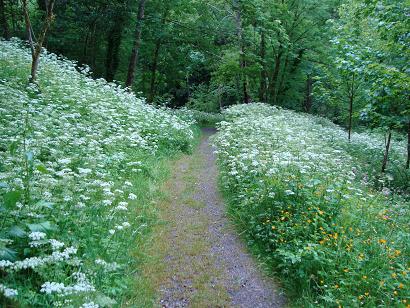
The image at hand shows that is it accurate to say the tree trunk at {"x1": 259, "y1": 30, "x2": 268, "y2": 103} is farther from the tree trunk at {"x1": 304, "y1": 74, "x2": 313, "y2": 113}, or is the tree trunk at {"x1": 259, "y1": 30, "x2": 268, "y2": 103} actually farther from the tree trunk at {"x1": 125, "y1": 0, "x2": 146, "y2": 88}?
the tree trunk at {"x1": 125, "y1": 0, "x2": 146, "y2": 88}

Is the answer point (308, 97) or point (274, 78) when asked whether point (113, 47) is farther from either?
point (308, 97)

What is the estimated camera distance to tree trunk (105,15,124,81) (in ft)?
68.2

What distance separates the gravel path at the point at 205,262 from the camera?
15.2 feet

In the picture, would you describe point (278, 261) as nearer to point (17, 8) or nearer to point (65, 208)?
point (65, 208)

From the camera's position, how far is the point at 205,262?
5488 mm

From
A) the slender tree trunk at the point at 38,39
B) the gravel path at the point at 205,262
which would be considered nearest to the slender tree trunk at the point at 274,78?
the slender tree trunk at the point at 38,39

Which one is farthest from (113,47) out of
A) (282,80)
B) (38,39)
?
(282,80)

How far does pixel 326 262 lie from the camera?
15.1 feet

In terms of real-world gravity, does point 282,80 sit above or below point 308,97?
above

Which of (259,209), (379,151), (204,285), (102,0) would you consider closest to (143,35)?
(102,0)

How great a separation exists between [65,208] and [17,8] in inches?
836

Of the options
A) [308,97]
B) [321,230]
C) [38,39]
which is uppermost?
[38,39]

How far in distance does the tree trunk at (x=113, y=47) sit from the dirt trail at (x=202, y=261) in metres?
15.9

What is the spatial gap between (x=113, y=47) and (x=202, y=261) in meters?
20.0
